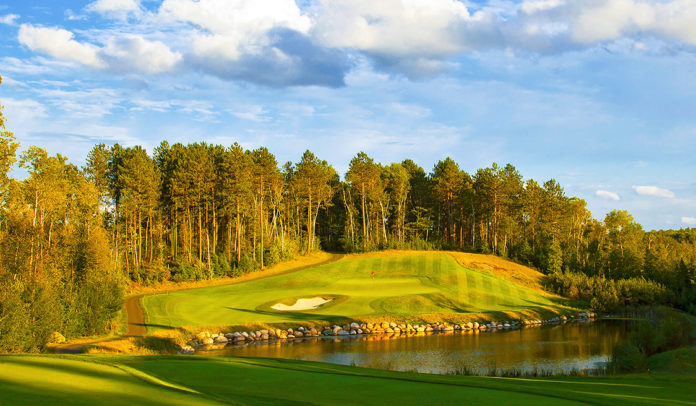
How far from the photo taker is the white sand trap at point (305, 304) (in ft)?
148

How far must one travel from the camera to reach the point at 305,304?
4647 cm

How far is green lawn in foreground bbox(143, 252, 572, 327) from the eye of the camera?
41.4m

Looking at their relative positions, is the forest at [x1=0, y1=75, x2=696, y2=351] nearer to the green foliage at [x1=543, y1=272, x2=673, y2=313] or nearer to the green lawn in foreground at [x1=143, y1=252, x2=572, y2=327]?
the green foliage at [x1=543, y1=272, x2=673, y2=313]

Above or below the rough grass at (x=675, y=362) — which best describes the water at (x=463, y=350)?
below

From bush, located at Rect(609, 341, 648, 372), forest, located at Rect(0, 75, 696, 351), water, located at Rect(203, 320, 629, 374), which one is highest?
forest, located at Rect(0, 75, 696, 351)

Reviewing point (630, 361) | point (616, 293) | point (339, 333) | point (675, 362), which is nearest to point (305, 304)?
point (339, 333)

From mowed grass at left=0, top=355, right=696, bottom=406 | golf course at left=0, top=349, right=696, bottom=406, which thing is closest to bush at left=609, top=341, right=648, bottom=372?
golf course at left=0, top=349, right=696, bottom=406

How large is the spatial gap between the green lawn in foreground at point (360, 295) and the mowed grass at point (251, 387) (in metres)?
24.8

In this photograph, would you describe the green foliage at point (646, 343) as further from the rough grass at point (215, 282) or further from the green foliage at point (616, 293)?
the rough grass at point (215, 282)

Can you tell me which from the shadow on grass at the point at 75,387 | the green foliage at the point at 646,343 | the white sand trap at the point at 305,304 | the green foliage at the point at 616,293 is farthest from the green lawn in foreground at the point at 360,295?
the shadow on grass at the point at 75,387

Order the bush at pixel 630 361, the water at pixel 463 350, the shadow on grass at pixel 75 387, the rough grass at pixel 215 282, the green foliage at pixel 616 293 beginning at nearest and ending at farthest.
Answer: the shadow on grass at pixel 75 387 < the bush at pixel 630 361 < the water at pixel 463 350 < the green foliage at pixel 616 293 < the rough grass at pixel 215 282

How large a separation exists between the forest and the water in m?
11.7

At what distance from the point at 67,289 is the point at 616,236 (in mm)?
83385

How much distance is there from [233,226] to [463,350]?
4976 centimetres
